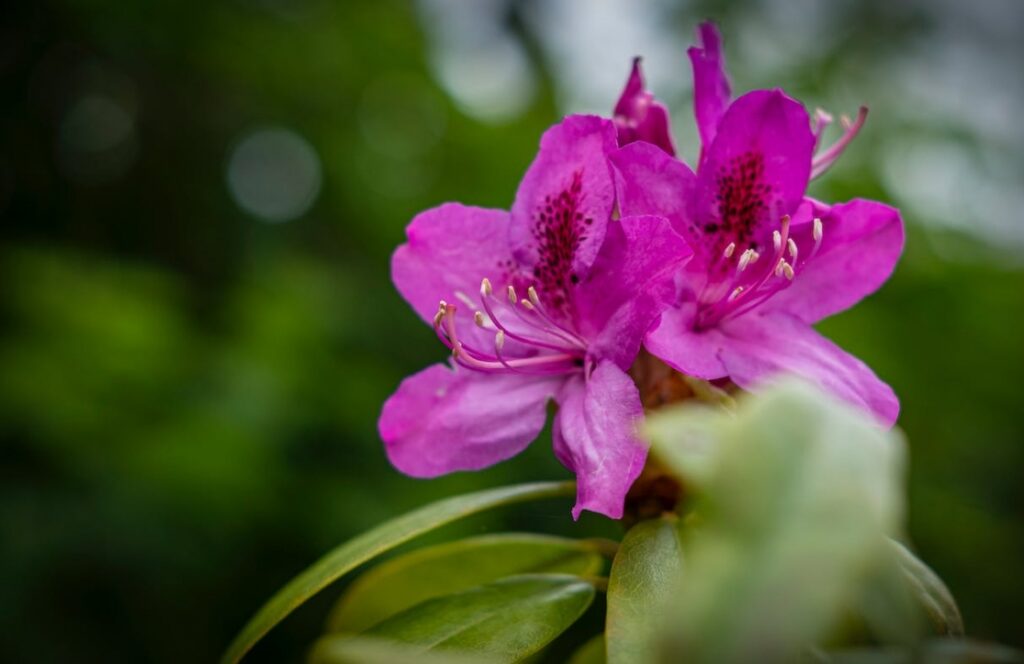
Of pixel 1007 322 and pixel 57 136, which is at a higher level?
pixel 57 136

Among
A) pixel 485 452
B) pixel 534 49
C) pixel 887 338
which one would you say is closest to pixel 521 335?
pixel 485 452

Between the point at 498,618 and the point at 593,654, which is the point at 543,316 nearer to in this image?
the point at 498,618

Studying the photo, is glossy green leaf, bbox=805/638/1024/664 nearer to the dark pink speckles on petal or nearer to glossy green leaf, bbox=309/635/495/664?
glossy green leaf, bbox=309/635/495/664

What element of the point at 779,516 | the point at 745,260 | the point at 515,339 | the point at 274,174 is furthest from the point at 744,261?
the point at 274,174

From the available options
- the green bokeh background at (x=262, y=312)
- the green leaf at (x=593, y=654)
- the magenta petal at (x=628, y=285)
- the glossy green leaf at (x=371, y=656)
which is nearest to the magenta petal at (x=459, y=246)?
the magenta petal at (x=628, y=285)

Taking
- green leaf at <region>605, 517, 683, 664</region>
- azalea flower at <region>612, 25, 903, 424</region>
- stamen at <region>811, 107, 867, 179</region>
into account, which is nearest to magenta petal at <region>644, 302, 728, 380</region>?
azalea flower at <region>612, 25, 903, 424</region>

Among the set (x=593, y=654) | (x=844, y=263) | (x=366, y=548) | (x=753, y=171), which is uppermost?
(x=753, y=171)

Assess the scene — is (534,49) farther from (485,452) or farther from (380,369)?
(485,452)
